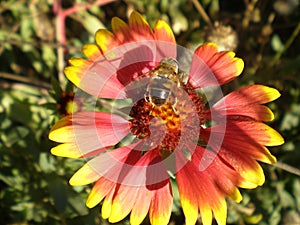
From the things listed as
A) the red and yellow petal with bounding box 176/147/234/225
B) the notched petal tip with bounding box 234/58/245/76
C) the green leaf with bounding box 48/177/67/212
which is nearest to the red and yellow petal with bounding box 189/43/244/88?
the notched petal tip with bounding box 234/58/245/76

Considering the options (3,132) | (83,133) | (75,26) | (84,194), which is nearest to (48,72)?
(75,26)

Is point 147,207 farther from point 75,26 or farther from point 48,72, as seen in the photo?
point 75,26

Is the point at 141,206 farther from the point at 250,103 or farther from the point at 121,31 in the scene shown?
the point at 121,31

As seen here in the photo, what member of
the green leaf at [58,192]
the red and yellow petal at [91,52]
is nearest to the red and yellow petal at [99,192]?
the green leaf at [58,192]

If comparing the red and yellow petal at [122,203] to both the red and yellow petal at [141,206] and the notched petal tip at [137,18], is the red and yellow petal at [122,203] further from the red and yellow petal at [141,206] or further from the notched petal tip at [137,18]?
the notched petal tip at [137,18]

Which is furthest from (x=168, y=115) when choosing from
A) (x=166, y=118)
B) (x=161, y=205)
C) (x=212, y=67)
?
(x=161, y=205)

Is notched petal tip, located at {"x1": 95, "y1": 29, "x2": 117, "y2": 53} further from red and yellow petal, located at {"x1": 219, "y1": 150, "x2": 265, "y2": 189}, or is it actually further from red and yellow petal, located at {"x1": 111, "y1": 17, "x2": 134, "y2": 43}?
red and yellow petal, located at {"x1": 219, "y1": 150, "x2": 265, "y2": 189}

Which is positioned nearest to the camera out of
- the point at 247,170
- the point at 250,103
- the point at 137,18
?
the point at 247,170

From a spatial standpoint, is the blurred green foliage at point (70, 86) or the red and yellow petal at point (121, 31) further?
the blurred green foliage at point (70, 86)
